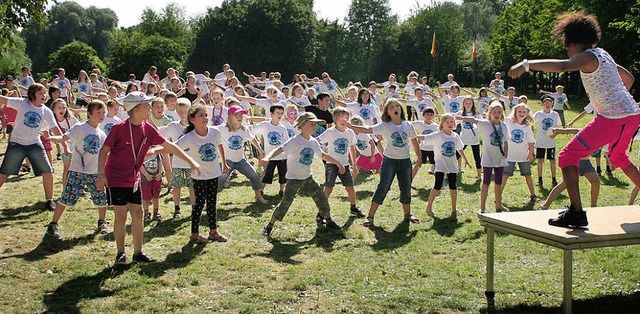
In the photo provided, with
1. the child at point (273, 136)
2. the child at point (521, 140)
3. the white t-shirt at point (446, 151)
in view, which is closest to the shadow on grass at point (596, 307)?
the white t-shirt at point (446, 151)

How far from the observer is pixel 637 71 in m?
41.0

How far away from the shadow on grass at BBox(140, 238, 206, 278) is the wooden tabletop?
12.1 ft

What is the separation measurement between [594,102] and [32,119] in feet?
27.2

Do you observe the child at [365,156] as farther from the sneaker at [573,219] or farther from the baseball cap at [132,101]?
the sneaker at [573,219]

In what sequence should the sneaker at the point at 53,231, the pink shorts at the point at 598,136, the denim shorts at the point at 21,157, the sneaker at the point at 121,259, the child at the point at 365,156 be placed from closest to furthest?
the pink shorts at the point at 598,136 < the sneaker at the point at 121,259 < the sneaker at the point at 53,231 < the denim shorts at the point at 21,157 < the child at the point at 365,156

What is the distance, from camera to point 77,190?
8789 millimetres

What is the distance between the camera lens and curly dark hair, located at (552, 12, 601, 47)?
18.4 ft

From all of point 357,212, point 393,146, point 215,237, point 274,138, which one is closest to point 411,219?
point 357,212

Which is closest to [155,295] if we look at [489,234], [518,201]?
[489,234]

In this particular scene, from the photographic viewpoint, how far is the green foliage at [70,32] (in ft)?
344

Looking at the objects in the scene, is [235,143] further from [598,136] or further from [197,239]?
[598,136]

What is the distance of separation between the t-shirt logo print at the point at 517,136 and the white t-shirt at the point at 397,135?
2.72 metres

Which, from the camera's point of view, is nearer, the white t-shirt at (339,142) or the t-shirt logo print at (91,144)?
the t-shirt logo print at (91,144)

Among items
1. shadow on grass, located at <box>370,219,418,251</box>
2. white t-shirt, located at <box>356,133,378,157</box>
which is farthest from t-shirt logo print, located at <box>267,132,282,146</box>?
shadow on grass, located at <box>370,219,418,251</box>
